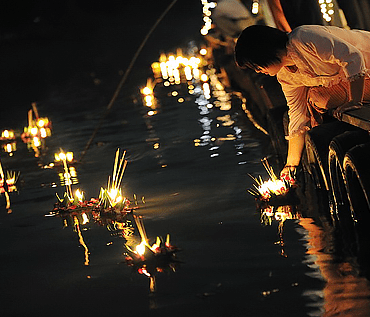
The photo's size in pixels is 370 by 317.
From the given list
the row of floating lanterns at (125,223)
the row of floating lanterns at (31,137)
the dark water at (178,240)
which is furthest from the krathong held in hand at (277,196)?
the row of floating lanterns at (31,137)

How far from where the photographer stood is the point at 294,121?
8609mm

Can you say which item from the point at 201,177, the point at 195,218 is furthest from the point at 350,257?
the point at 201,177

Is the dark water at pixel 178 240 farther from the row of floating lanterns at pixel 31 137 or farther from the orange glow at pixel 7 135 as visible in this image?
the orange glow at pixel 7 135

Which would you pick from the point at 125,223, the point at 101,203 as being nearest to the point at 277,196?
the point at 125,223

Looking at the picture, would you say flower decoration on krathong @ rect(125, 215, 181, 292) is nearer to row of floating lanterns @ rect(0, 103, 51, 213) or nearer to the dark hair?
the dark hair

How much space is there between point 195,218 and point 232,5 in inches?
477

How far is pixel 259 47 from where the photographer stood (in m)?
7.33

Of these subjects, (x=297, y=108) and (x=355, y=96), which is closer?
(x=355, y=96)

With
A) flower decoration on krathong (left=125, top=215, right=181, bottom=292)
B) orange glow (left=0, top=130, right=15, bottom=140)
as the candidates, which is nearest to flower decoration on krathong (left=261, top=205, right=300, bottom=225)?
flower decoration on krathong (left=125, top=215, right=181, bottom=292)

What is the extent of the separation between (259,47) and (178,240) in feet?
5.47

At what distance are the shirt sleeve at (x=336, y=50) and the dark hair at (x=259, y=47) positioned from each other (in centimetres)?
14

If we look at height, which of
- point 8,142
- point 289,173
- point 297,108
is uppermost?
point 8,142

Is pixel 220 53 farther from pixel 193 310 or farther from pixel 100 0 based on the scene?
pixel 100 0

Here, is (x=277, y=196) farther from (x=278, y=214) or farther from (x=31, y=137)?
(x=31, y=137)
